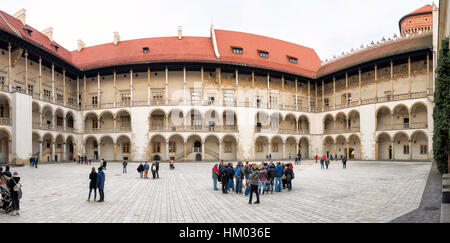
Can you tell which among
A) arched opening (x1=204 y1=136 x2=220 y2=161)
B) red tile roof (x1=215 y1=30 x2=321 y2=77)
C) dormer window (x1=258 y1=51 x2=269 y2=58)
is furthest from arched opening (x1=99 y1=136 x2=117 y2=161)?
dormer window (x1=258 y1=51 x2=269 y2=58)

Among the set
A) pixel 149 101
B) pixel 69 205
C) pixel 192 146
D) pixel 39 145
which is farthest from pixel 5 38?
pixel 69 205

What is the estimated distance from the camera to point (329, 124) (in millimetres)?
42875

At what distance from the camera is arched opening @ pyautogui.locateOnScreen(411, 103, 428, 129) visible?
32.2 metres

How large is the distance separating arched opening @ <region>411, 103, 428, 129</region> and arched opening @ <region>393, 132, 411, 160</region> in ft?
6.64

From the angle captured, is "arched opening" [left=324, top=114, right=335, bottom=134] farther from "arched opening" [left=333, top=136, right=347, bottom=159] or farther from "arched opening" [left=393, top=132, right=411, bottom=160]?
"arched opening" [left=393, top=132, right=411, bottom=160]

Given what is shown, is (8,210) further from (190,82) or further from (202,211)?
(190,82)

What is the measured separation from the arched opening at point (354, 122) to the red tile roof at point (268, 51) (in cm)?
881

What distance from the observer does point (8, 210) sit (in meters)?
7.75

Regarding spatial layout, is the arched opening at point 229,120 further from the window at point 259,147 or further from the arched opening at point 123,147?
the arched opening at point 123,147

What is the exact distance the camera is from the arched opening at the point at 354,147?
125 feet

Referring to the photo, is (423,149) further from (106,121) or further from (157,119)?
(106,121)

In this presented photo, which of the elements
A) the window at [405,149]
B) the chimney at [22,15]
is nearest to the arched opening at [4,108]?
the chimney at [22,15]

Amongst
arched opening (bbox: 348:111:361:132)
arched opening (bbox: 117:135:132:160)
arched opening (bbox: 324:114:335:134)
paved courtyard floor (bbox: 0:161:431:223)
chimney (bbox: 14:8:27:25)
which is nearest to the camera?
paved courtyard floor (bbox: 0:161:431:223)

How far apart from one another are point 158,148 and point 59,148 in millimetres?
13028
